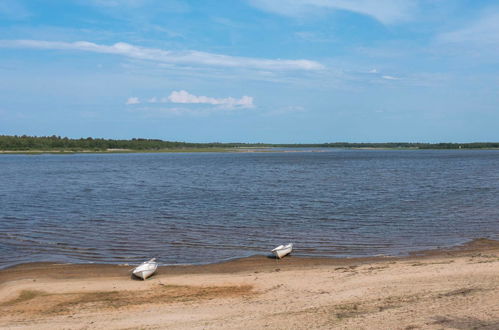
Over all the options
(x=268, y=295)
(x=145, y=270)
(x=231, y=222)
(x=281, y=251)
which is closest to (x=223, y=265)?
(x=281, y=251)

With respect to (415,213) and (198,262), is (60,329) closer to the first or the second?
(198,262)

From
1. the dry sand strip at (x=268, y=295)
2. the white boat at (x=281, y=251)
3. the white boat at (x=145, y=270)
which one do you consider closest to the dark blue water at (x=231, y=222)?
the white boat at (x=281, y=251)

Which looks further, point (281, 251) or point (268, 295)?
point (281, 251)

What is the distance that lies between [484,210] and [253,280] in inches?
906

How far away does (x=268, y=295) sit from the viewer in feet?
47.0

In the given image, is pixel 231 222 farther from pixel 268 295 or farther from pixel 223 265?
pixel 268 295

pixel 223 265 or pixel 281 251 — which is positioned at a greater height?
pixel 281 251

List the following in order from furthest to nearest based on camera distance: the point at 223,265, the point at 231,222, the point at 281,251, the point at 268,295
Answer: the point at 231,222 < the point at 281,251 < the point at 223,265 < the point at 268,295

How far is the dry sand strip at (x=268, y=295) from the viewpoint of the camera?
11414 mm

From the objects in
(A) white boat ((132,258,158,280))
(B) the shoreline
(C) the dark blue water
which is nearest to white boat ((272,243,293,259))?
(B) the shoreline

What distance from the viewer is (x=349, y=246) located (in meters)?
22.1

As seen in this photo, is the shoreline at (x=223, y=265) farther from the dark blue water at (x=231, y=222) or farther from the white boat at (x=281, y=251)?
the dark blue water at (x=231, y=222)

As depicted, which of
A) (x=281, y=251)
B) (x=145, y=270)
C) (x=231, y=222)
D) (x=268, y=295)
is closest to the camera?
(x=268, y=295)

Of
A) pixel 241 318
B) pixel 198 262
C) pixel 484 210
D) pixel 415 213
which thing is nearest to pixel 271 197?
pixel 415 213
